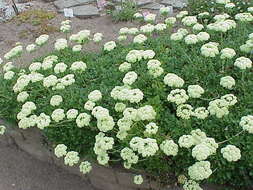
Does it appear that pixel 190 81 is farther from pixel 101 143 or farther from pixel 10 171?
pixel 10 171

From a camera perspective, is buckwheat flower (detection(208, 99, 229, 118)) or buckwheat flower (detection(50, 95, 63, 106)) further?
buckwheat flower (detection(50, 95, 63, 106))

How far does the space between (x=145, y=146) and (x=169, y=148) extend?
20 centimetres

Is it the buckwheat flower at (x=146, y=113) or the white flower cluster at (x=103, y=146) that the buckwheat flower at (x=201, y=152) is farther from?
the white flower cluster at (x=103, y=146)

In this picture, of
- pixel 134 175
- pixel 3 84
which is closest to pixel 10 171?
pixel 3 84

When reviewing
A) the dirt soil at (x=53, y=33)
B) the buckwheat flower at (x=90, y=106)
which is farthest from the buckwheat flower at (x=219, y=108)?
the dirt soil at (x=53, y=33)

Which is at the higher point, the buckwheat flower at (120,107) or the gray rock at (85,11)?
the buckwheat flower at (120,107)

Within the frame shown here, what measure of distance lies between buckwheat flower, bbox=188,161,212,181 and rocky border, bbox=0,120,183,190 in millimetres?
533

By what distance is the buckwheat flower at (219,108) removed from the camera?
3338 mm

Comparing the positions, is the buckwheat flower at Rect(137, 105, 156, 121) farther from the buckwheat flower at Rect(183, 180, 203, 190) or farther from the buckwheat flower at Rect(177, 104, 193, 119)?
the buckwheat flower at Rect(183, 180, 203, 190)

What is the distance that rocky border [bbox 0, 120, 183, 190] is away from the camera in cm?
383

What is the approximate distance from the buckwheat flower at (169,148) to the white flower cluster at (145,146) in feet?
0.31

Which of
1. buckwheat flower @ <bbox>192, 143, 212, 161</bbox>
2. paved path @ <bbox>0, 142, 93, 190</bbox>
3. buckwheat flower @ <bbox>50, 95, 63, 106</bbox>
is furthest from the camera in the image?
paved path @ <bbox>0, 142, 93, 190</bbox>

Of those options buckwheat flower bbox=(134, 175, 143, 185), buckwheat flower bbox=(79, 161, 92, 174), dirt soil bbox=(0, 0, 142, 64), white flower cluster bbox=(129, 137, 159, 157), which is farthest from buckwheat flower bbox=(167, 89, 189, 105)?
dirt soil bbox=(0, 0, 142, 64)

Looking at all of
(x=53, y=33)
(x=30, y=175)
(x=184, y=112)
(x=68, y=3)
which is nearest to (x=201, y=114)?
(x=184, y=112)
